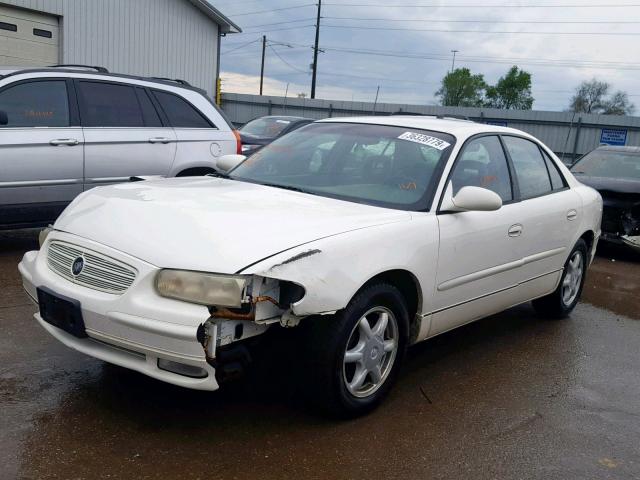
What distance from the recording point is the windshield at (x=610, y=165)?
9.59 metres

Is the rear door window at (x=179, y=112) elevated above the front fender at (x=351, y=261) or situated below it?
above

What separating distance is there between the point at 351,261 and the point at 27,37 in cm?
1400

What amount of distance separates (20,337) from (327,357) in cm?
229

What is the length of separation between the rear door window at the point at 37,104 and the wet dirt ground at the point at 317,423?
2.28 m

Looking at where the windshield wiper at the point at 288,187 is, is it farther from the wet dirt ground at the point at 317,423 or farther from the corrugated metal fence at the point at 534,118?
the corrugated metal fence at the point at 534,118

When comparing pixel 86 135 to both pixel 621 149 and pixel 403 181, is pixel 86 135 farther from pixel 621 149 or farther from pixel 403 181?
pixel 621 149

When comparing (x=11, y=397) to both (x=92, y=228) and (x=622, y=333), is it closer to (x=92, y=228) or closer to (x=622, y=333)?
(x=92, y=228)

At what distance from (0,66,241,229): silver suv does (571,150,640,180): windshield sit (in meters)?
5.54

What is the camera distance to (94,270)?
10.2 feet

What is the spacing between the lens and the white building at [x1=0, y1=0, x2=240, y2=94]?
14.5m

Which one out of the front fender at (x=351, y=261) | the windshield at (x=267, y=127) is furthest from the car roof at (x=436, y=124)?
the windshield at (x=267, y=127)

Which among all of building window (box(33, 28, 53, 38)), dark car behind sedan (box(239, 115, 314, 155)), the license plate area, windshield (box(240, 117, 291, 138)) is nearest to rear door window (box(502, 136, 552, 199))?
the license plate area

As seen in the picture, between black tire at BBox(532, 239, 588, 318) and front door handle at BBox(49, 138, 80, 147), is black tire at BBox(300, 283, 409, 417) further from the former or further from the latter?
front door handle at BBox(49, 138, 80, 147)

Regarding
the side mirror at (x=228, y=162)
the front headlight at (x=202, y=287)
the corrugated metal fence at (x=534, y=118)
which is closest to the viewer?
the front headlight at (x=202, y=287)
